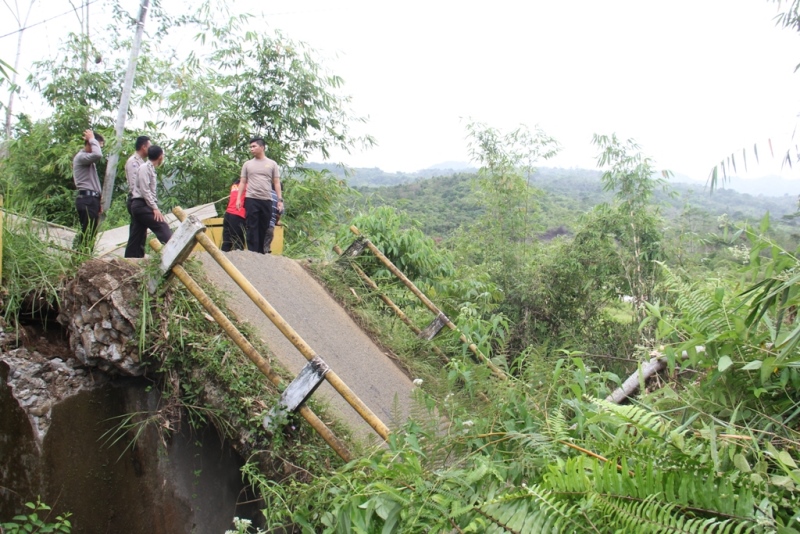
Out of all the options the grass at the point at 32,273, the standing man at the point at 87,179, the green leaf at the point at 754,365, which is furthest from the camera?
the standing man at the point at 87,179

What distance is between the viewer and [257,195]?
6.23m

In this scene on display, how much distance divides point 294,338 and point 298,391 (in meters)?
0.32

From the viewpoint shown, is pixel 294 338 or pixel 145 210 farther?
pixel 145 210

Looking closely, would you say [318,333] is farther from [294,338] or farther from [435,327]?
[294,338]

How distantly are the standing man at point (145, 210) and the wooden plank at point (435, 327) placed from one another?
8.32ft

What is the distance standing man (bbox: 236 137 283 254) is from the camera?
20.4ft

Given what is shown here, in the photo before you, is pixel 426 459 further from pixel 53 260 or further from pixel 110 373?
pixel 53 260

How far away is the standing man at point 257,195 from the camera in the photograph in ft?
20.4

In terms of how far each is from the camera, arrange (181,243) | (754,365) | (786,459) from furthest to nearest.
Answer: (181,243), (754,365), (786,459)

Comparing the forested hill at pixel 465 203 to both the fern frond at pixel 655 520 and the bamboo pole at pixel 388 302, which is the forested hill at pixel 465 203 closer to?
the bamboo pole at pixel 388 302

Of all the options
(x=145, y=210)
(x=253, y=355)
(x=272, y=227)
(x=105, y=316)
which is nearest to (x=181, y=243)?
(x=105, y=316)

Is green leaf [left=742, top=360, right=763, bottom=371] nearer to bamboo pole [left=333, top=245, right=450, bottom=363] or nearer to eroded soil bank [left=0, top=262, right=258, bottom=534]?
eroded soil bank [left=0, top=262, right=258, bottom=534]

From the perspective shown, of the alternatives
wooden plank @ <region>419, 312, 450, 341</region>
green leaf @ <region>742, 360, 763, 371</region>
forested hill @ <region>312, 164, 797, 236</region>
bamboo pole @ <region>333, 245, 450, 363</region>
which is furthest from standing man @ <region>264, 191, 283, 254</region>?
green leaf @ <region>742, 360, 763, 371</region>

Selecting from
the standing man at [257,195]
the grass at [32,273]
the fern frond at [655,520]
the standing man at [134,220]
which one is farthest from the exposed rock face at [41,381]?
the fern frond at [655,520]
